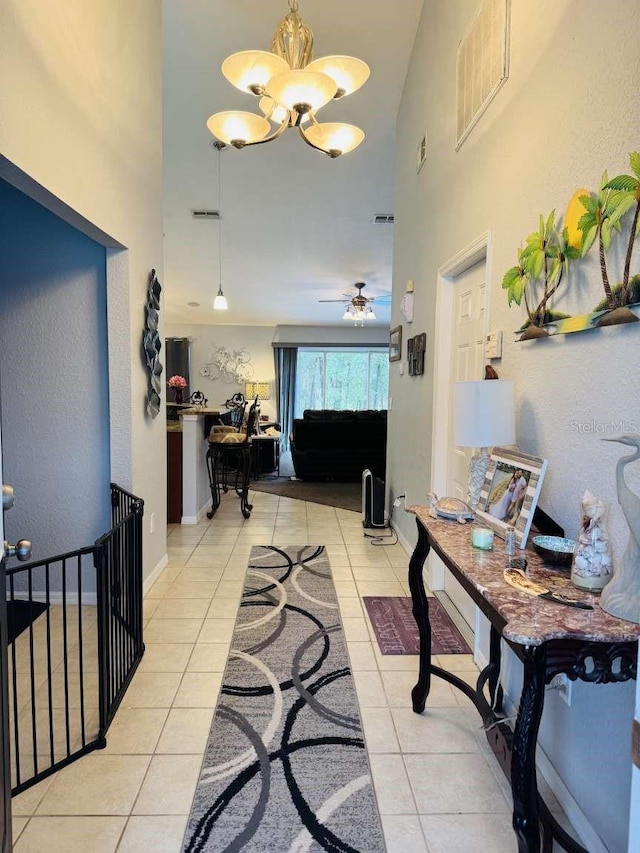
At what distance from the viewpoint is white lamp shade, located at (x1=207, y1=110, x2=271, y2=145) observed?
248 cm

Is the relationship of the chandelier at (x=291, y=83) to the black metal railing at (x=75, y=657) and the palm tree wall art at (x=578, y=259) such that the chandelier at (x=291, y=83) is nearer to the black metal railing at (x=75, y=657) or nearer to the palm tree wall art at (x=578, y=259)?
the palm tree wall art at (x=578, y=259)

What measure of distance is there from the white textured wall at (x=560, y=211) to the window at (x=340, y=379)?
789 cm

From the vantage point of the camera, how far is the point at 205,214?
5.92 metres

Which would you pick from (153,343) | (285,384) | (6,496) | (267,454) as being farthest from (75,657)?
(285,384)

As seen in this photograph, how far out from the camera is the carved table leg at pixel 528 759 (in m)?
0.99

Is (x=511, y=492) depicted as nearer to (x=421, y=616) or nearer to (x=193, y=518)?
(x=421, y=616)

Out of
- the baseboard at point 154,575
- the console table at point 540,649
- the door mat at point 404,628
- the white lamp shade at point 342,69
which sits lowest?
the door mat at point 404,628

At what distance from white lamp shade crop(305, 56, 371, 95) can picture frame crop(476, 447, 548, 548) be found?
191cm

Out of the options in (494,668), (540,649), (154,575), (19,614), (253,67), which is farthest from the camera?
(154,575)

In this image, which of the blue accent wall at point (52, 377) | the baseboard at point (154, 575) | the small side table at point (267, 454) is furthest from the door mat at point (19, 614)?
the small side table at point (267, 454)

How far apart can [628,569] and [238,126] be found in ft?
8.67

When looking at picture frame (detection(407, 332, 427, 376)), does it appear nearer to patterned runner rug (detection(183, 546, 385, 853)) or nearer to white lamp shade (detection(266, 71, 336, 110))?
white lamp shade (detection(266, 71, 336, 110))

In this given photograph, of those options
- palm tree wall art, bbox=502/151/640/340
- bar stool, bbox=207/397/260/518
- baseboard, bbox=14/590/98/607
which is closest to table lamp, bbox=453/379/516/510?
palm tree wall art, bbox=502/151/640/340

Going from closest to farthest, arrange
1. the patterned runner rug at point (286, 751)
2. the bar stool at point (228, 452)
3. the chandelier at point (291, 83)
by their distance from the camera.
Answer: the patterned runner rug at point (286, 751) → the chandelier at point (291, 83) → the bar stool at point (228, 452)
